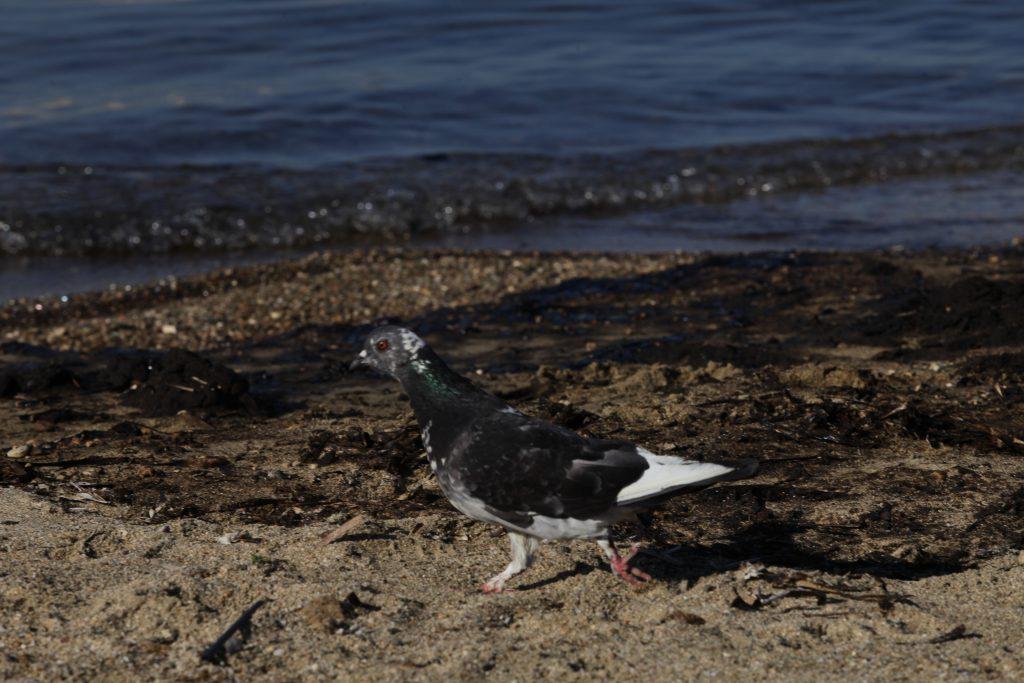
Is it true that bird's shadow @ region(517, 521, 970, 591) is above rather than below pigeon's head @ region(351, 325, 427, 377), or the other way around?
below

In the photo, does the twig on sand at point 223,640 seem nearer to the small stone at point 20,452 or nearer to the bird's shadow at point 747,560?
the bird's shadow at point 747,560

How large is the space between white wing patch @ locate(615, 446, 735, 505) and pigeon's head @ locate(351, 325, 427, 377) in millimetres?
1118

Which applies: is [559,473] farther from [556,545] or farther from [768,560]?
[768,560]

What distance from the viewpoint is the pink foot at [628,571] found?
4.55 meters

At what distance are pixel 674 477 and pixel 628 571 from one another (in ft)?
1.71

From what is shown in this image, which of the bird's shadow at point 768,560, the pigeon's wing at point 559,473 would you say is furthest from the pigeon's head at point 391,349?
the bird's shadow at point 768,560

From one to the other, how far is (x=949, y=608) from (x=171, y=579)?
9.25ft

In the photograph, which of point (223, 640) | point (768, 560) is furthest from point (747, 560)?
point (223, 640)

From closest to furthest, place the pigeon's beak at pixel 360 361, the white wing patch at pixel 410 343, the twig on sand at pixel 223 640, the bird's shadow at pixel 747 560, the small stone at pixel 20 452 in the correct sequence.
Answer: the twig on sand at pixel 223 640 < the bird's shadow at pixel 747 560 < the white wing patch at pixel 410 343 < the pigeon's beak at pixel 360 361 < the small stone at pixel 20 452

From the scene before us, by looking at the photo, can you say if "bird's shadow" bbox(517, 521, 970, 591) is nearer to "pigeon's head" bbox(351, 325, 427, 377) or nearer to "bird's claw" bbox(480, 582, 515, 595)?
"bird's claw" bbox(480, 582, 515, 595)

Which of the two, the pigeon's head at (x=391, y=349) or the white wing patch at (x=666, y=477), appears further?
the pigeon's head at (x=391, y=349)

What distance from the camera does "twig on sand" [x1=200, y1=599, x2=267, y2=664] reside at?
402cm

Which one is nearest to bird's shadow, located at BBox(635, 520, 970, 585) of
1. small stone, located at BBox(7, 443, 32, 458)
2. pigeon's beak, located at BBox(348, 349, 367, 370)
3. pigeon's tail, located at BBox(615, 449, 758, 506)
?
pigeon's tail, located at BBox(615, 449, 758, 506)

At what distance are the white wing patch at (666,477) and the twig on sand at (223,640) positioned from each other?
1358mm
